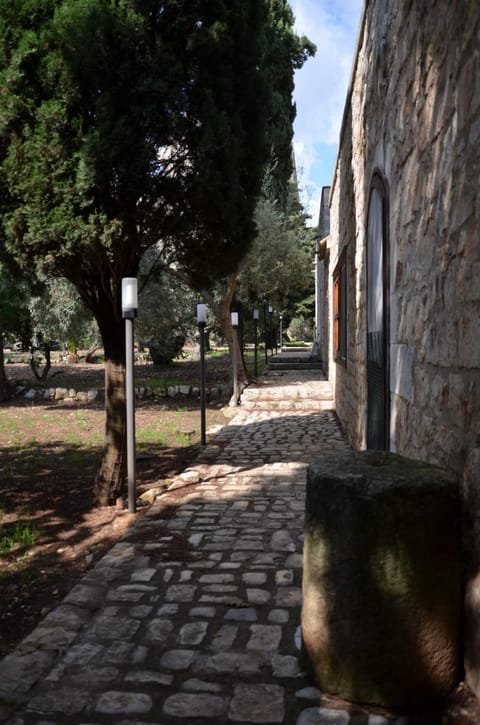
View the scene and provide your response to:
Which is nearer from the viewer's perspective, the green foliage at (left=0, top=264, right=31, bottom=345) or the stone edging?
the green foliage at (left=0, top=264, right=31, bottom=345)

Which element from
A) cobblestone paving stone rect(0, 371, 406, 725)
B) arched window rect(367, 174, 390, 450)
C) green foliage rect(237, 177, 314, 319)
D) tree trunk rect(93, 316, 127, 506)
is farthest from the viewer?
green foliage rect(237, 177, 314, 319)

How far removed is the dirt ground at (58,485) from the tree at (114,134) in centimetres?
62

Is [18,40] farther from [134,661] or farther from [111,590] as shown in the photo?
[134,661]

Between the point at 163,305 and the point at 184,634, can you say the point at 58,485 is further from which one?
the point at 163,305

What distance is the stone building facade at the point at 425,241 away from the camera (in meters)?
2.25

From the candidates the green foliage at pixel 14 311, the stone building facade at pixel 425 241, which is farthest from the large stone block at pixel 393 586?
the green foliage at pixel 14 311

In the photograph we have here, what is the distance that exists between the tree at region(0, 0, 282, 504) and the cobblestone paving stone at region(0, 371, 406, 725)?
5.60 ft

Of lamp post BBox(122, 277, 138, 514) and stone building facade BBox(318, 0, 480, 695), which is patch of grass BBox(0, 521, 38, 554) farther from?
stone building facade BBox(318, 0, 480, 695)

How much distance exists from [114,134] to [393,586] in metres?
4.11

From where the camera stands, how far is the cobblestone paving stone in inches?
91.4

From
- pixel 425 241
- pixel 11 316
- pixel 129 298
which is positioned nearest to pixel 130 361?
pixel 129 298

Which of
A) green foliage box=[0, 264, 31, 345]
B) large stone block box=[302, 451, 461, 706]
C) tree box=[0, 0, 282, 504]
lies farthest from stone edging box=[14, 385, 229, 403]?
large stone block box=[302, 451, 461, 706]

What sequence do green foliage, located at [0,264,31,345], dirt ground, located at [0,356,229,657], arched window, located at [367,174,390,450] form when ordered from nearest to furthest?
dirt ground, located at [0,356,229,657]
arched window, located at [367,174,390,450]
green foliage, located at [0,264,31,345]

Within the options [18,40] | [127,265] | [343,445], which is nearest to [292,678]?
[127,265]
